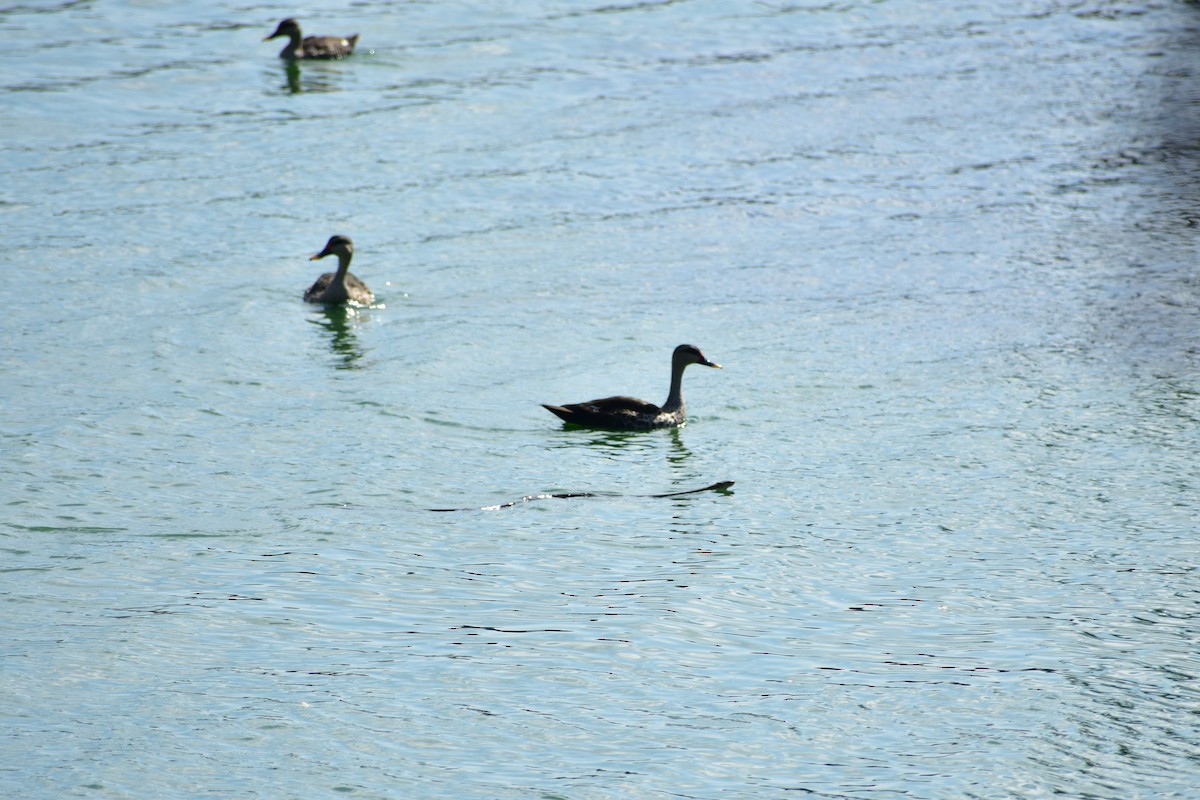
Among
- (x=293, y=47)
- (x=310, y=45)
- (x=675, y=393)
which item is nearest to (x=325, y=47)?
(x=310, y=45)

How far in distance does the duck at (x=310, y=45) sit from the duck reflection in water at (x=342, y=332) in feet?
36.9

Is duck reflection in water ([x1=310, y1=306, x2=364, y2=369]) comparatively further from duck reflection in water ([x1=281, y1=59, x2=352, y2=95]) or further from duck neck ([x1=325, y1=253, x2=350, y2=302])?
duck reflection in water ([x1=281, y1=59, x2=352, y2=95])

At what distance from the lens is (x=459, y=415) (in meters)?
14.4

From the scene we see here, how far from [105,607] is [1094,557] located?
21.2 feet

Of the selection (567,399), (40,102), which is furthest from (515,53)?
(567,399)

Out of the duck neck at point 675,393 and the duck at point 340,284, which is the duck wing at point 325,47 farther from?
the duck neck at point 675,393

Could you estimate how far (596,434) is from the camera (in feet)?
47.1

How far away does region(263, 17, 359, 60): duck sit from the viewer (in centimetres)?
2764

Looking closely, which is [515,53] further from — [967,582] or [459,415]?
[967,582]

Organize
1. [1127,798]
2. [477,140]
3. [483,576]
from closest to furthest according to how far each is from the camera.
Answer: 1. [1127,798]
2. [483,576]
3. [477,140]

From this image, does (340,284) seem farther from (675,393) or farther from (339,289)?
(675,393)

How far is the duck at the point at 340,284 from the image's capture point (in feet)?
57.5

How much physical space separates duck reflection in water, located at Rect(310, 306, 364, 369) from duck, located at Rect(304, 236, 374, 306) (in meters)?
0.13

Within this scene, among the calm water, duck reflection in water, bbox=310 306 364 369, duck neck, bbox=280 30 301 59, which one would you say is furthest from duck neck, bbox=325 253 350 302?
duck neck, bbox=280 30 301 59
